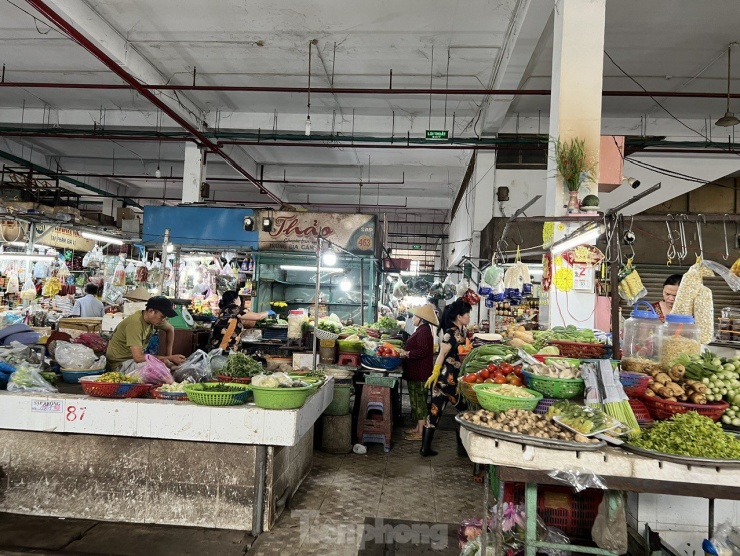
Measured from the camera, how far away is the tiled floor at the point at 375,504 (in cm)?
402

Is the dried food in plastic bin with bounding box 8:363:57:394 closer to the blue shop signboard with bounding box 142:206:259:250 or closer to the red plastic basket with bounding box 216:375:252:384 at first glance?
the red plastic basket with bounding box 216:375:252:384

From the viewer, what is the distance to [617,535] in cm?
298

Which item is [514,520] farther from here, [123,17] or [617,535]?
[123,17]

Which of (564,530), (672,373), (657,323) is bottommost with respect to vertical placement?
(564,530)

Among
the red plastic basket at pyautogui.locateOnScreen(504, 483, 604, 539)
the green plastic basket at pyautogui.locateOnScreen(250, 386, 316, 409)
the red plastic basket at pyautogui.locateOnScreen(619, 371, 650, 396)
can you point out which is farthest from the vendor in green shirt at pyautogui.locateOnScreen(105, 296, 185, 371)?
the red plastic basket at pyautogui.locateOnScreen(619, 371, 650, 396)

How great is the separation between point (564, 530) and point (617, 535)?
1.61 feet

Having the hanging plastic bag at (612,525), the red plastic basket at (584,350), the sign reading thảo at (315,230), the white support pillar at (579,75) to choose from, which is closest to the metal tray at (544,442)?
the hanging plastic bag at (612,525)

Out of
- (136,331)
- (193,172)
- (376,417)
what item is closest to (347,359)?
(376,417)

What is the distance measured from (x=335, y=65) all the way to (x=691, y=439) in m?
8.54

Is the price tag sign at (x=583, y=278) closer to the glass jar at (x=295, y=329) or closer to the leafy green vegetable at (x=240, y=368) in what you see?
the leafy green vegetable at (x=240, y=368)

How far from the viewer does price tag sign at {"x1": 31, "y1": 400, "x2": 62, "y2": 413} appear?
427 cm

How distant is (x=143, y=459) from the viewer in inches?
167

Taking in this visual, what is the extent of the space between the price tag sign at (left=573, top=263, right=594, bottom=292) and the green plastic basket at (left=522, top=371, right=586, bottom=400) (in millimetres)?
3112

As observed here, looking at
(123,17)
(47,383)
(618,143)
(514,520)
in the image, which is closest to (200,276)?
(123,17)
